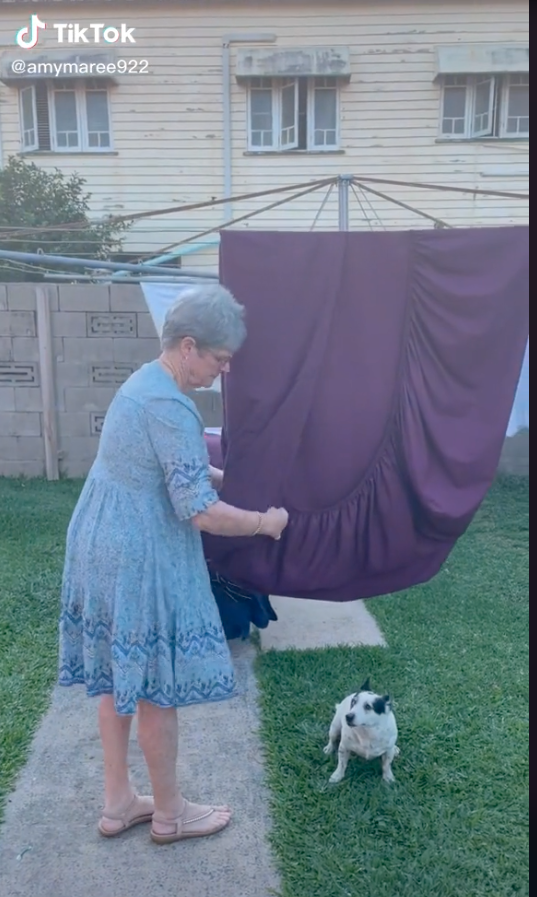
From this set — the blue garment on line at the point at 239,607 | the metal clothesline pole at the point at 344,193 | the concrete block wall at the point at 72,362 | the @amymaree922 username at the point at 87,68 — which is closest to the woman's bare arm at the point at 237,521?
the blue garment on line at the point at 239,607

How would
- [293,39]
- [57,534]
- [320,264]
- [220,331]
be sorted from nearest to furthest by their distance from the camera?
[220,331] → [320,264] → [57,534] → [293,39]

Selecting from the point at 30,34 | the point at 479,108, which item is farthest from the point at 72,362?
the point at 479,108

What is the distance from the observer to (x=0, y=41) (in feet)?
31.7

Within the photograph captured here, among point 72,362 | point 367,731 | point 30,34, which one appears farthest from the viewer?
point 30,34

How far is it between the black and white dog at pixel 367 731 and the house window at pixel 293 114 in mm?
8504

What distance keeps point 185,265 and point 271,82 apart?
Result: 249cm

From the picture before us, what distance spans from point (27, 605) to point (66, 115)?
25.5 ft

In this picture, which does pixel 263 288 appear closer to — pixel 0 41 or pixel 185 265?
pixel 185 265

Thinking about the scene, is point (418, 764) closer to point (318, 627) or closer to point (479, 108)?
point (318, 627)

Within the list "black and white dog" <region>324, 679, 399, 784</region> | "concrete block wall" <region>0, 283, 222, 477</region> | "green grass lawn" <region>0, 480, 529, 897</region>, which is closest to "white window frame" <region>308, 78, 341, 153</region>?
"concrete block wall" <region>0, 283, 222, 477</region>

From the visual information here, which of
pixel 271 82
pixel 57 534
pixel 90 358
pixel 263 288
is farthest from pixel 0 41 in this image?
pixel 263 288

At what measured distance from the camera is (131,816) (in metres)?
2.46

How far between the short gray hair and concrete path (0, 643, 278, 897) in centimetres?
151

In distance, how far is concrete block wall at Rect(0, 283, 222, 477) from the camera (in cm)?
662
